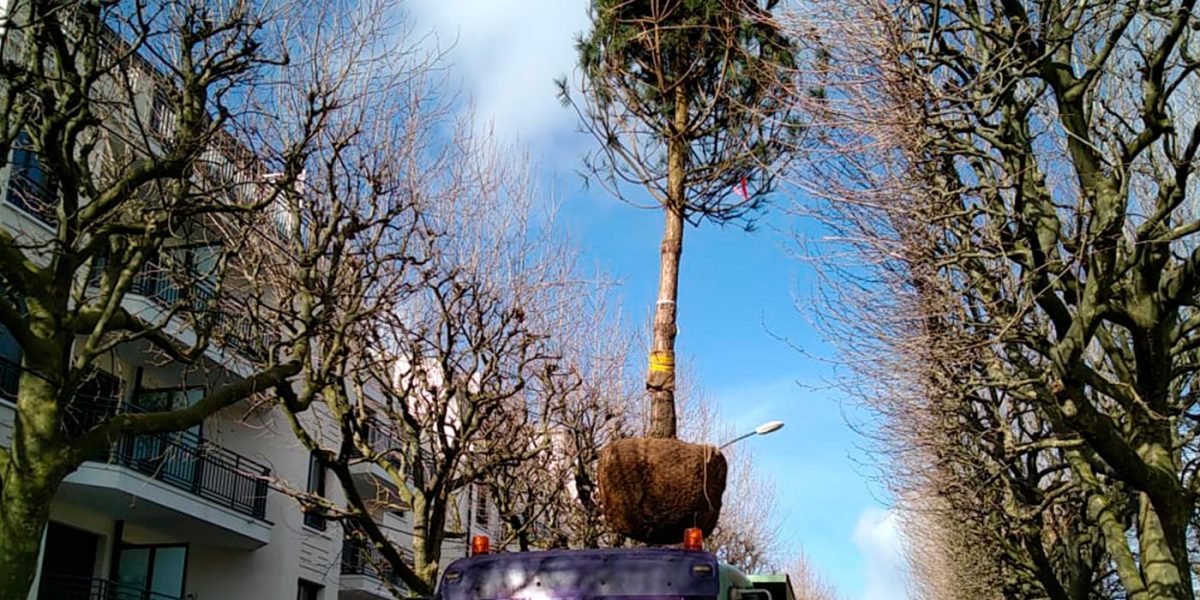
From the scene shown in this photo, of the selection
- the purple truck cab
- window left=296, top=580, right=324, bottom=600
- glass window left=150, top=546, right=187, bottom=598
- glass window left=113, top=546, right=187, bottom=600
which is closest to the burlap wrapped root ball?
the purple truck cab

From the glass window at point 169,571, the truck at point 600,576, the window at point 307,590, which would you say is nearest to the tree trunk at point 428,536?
the truck at point 600,576

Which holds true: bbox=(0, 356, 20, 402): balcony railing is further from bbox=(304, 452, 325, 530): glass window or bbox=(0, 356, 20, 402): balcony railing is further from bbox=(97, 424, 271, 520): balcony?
bbox=(304, 452, 325, 530): glass window

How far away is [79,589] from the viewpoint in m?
20.6

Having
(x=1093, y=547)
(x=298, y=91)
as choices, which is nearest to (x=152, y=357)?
(x=298, y=91)

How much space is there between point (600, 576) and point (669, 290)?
4.66 meters

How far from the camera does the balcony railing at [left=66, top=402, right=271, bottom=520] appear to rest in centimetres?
2069

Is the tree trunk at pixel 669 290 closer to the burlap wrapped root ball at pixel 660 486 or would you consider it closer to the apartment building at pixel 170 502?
the burlap wrapped root ball at pixel 660 486

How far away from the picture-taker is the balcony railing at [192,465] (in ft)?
67.9

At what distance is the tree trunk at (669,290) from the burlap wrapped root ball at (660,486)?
1.64ft

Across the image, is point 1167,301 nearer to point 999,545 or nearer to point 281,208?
point 281,208

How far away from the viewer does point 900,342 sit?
13.6 metres

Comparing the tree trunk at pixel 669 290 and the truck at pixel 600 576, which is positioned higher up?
the tree trunk at pixel 669 290

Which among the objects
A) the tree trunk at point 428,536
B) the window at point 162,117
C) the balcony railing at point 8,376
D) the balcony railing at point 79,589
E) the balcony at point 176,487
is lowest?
the balcony railing at point 79,589

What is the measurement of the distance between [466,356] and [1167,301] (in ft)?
31.9
